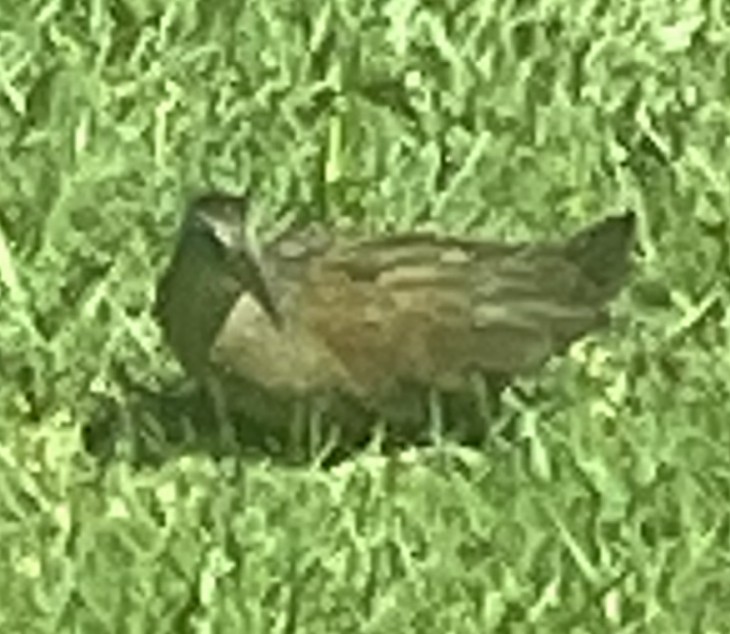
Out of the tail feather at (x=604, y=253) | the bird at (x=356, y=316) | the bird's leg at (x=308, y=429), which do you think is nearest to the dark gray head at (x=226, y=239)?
the bird at (x=356, y=316)

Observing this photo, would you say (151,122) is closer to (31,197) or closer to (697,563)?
(31,197)

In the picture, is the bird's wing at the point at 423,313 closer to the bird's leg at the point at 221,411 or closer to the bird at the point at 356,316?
the bird at the point at 356,316

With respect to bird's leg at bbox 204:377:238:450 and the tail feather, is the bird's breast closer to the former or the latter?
bird's leg at bbox 204:377:238:450

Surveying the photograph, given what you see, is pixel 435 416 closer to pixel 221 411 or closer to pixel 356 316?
pixel 356 316

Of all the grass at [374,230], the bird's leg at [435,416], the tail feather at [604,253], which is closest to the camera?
the grass at [374,230]

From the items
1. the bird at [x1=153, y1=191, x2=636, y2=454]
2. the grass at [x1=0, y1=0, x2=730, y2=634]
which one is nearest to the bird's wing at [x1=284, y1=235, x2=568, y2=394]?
the bird at [x1=153, y1=191, x2=636, y2=454]

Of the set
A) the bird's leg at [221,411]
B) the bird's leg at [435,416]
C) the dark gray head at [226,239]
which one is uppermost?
the dark gray head at [226,239]
